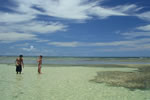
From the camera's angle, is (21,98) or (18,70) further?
(18,70)

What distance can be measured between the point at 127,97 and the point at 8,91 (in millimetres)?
7283

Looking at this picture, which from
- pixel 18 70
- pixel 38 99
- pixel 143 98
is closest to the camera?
pixel 38 99

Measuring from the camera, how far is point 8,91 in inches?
432

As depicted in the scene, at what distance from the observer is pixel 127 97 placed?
10141 mm

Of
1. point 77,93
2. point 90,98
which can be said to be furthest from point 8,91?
point 90,98

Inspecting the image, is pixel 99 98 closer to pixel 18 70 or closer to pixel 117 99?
pixel 117 99

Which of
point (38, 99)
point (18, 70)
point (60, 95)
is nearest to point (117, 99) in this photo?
point (60, 95)

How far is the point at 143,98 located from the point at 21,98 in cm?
687

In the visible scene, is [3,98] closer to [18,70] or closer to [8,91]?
[8,91]

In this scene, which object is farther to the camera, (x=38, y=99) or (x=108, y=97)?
(x=108, y=97)

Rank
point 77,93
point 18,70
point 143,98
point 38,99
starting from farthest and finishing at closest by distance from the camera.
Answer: point 18,70 < point 77,93 < point 143,98 < point 38,99

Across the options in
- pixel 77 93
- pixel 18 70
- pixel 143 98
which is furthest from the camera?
pixel 18 70

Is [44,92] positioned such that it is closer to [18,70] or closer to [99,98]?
[99,98]

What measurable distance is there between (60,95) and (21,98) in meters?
2.20
